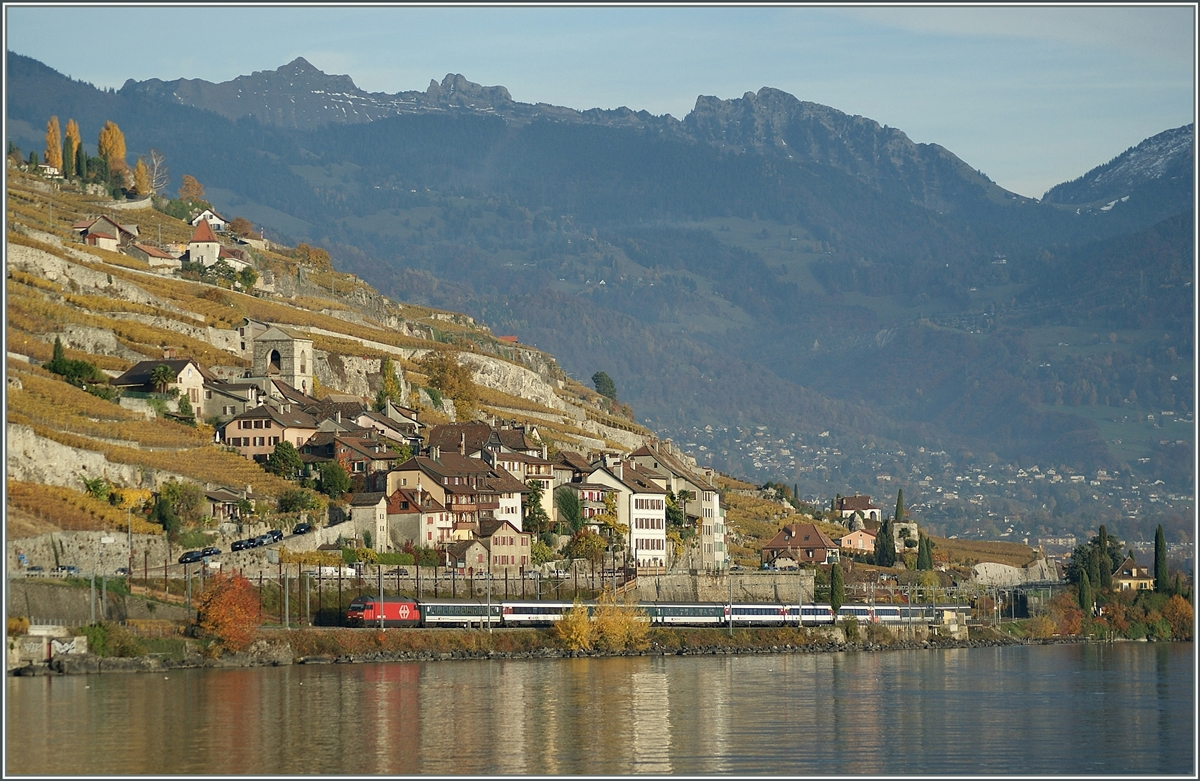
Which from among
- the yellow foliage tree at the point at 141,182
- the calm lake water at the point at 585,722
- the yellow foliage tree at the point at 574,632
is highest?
the yellow foliage tree at the point at 141,182

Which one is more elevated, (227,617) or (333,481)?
(333,481)

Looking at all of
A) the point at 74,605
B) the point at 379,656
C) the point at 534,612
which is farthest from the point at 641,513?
the point at 74,605

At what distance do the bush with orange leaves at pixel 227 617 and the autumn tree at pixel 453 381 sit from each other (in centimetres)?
5688

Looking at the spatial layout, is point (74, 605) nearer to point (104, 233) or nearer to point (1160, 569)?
point (104, 233)

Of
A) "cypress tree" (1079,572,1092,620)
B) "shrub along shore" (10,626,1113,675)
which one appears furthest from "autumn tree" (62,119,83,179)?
"cypress tree" (1079,572,1092,620)

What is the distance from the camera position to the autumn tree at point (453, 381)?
150 metres

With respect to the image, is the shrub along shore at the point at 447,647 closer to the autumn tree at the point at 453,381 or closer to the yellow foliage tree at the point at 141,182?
the autumn tree at the point at 453,381

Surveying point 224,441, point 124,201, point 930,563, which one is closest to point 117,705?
point 224,441

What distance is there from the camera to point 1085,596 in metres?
150

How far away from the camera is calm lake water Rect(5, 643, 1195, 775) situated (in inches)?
2447

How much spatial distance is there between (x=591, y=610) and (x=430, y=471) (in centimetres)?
1336

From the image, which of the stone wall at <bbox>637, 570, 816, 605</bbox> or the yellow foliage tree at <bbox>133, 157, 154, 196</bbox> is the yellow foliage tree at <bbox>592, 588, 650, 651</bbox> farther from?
the yellow foliage tree at <bbox>133, 157, 154, 196</bbox>

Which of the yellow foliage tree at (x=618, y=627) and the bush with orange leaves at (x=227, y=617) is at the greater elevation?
the bush with orange leaves at (x=227, y=617)

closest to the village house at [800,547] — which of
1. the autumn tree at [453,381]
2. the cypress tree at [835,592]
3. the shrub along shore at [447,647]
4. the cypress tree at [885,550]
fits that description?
the cypress tree at [885,550]
